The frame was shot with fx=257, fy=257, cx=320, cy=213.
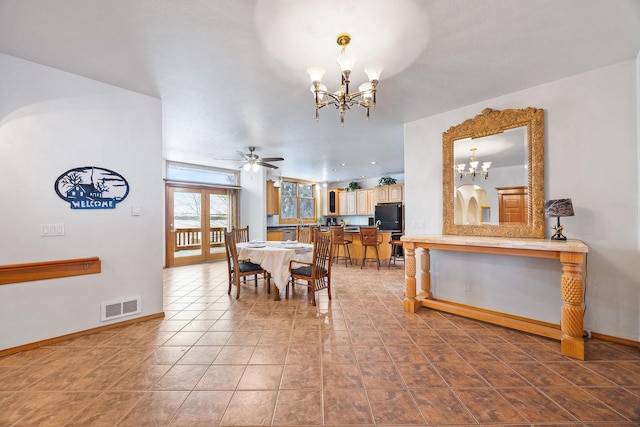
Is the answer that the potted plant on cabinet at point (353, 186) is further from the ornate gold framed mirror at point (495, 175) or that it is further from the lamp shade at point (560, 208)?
the lamp shade at point (560, 208)

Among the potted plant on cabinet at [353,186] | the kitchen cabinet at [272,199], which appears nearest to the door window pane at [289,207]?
the kitchen cabinet at [272,199]

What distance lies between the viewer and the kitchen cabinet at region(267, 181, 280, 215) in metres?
7.52

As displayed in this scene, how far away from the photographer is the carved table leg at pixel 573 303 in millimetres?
2113

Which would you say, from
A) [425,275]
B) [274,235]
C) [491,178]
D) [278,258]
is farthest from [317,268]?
[274,235]

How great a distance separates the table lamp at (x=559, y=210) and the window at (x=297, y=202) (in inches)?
267

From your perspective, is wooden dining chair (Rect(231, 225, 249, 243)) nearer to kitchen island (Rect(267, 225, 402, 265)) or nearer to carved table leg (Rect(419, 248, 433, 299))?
kitchen island (Rect(267, 225, 402, 265))

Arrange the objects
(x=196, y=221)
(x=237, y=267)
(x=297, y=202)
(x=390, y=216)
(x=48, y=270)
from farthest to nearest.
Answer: (x=297, y=202) < (x=390, y=216) < (x=196, y=221) < (x=237, y=267) < (x=48, y=270)

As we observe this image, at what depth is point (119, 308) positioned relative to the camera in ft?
9.17

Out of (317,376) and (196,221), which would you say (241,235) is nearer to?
(196,221)

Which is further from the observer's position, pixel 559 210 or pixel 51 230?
pixel 51 230

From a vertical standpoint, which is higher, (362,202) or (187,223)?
(362,202)

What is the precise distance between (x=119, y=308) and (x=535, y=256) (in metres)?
4.19

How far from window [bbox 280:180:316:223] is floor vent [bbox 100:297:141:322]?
550cm

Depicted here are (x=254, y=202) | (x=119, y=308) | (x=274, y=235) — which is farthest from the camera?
(x=274, y=235)
